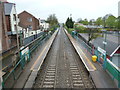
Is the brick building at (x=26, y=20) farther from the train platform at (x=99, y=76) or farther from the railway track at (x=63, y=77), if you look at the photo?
the train platform at (x=99, y=76)

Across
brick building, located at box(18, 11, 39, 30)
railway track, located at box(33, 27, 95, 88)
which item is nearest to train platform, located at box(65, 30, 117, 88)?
railway track, located at box(33, 27, 95, 88)

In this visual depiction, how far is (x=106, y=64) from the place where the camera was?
972 cm

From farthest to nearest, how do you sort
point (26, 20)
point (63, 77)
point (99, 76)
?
point (26, 20) → point (63, 77) → point (99, 76)

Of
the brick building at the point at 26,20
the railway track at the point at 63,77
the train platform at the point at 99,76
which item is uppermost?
the brick building at the point at 26,20

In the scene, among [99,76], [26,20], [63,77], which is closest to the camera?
[99,76]

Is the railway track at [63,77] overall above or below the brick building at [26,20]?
below

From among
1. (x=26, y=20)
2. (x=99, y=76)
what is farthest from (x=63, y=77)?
(x=26, y=20)

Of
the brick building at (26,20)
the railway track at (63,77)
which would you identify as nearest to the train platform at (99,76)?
the railway track at (63,77)

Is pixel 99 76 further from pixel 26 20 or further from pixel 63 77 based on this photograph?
pixel 26 20

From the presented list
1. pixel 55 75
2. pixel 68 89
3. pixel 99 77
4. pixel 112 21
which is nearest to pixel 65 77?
pixel 55 75

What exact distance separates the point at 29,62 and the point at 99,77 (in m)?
6.96

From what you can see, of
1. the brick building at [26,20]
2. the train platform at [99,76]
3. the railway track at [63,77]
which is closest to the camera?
the train platform at [99,76]

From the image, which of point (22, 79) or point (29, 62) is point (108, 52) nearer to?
point (29, 62)

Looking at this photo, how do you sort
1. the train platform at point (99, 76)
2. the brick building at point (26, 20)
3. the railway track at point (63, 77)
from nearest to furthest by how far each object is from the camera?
the train platform at point (99, 76) < the railway track at point (63, 77) < the brick building at point (26, 20)
